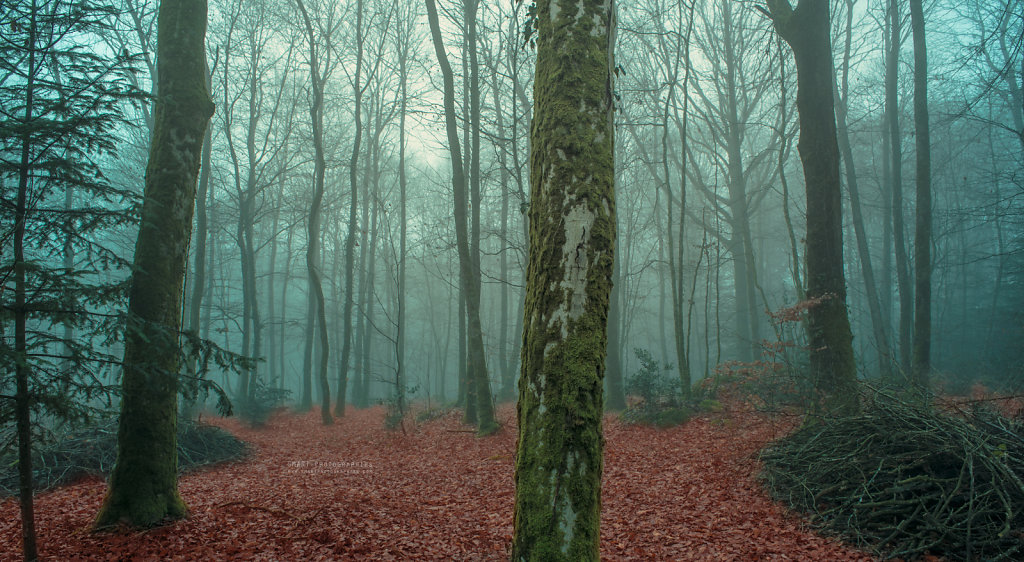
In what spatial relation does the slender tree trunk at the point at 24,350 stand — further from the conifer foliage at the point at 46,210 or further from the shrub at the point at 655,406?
the shrub at the point at 655,406

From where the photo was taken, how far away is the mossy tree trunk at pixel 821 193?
7125 mm

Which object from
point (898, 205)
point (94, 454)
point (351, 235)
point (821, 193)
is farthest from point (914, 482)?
point (351, 235)

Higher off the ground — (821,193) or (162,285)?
(821,193)

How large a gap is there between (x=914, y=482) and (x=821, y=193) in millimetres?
4582

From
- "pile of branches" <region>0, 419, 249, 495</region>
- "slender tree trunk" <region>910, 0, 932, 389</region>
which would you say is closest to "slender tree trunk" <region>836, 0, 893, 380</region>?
"slender tree trunk" <region>910, 0, 932, 389</region>

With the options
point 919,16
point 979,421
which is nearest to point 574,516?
point 979,421

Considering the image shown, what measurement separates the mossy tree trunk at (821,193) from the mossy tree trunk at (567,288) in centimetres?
598

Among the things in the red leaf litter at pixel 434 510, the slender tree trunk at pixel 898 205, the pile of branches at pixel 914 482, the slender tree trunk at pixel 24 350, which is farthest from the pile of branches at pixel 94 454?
the slender tree trunk at pixel 898 205

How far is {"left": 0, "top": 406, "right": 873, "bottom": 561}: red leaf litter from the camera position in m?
4.26

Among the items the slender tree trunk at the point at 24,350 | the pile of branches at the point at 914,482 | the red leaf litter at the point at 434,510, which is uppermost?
the slender tree trunk at the point at 24,350

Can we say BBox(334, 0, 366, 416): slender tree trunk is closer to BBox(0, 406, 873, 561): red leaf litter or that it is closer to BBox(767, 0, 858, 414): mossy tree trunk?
BBox(0, 406, 873, 561): red leaf litter

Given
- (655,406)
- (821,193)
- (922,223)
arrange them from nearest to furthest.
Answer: (821,193), (655,406), (922,223)

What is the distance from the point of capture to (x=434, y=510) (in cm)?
571

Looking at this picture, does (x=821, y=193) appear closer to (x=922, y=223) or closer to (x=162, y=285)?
(x=922, y=223)
